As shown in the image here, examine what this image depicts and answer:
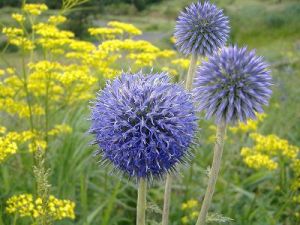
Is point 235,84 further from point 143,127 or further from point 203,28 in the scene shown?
point 203,28

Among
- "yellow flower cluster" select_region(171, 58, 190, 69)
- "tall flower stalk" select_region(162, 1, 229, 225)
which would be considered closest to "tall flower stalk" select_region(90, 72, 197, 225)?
"tall flower stalk" select_region(162, 1, 229, 225)

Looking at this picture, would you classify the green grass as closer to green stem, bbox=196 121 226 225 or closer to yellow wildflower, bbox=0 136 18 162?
green stem, bbox=196 121 226 225

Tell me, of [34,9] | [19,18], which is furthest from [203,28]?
[34,9]

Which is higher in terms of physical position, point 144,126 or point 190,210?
point 144,126

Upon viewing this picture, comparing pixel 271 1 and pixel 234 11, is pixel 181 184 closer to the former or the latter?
pixel 234 11

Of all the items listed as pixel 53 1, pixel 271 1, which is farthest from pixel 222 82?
pixel 271 1

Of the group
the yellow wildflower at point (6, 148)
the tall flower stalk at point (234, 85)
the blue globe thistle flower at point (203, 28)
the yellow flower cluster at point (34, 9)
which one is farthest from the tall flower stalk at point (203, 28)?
the yellow flower cluster at point (34, 9)
